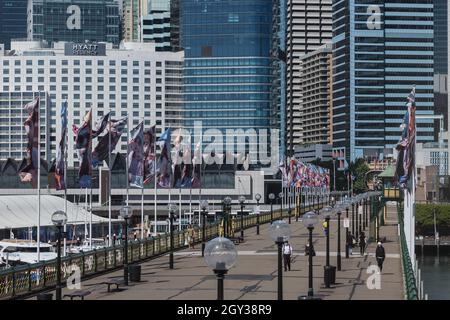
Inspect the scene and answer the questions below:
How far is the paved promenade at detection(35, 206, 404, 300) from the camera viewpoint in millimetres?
36500

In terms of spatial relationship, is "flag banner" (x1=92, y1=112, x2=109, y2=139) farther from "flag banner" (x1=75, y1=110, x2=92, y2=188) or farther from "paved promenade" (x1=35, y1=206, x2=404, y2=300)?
"paved promenade" (x1=35, y1=206, x2=404, y2=300)

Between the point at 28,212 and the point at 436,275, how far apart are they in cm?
5007

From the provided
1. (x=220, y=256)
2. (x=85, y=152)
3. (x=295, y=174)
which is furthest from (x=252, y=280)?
(x=295, y=174)

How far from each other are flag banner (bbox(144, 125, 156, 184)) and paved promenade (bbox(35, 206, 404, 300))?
18.2 ft

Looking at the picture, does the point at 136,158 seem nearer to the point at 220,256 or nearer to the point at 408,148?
the point at 408,148

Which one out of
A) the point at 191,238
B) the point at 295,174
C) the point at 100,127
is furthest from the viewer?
the point at 295,174

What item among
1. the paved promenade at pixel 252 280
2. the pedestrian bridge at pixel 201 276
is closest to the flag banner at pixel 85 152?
the pedestrian bridge at pixel 201 276

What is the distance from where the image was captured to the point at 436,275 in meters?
112

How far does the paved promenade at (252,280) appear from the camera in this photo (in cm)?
3650

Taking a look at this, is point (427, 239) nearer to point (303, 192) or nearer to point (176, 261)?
point (303, 192)

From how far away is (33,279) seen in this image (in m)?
38.5

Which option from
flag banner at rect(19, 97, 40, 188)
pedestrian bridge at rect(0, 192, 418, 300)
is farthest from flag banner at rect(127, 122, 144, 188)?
Answer: flag banner at rect(19, 97, 40, 188)

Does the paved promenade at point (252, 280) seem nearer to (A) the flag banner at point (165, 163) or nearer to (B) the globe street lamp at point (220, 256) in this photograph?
(A) the flag banner at point (165, 163)
